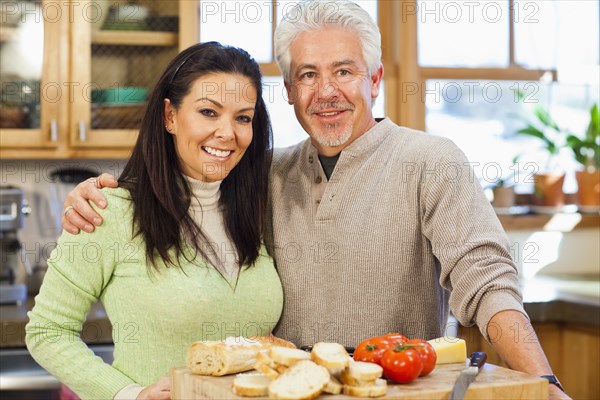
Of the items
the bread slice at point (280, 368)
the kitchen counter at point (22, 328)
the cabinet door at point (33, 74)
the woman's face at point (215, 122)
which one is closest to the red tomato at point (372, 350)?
the bread slice at point (280, 368)

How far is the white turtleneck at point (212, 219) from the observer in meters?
1.79

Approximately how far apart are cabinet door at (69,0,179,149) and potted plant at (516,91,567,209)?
5.08 feet

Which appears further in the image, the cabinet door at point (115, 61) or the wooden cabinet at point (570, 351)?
the cabinet door at point (115, 61)

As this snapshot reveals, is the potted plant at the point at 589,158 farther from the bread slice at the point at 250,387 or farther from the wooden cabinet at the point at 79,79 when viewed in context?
the bread slice at the point at 250,387

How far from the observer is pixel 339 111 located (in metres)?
1.87

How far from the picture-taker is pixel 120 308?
1.70m

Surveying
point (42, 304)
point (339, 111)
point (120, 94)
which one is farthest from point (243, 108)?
point (120, 94)

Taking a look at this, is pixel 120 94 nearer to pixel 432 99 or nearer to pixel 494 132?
pixel 432 99

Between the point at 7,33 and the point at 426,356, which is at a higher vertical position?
the point at 7,33

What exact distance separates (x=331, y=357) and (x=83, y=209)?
69 cm

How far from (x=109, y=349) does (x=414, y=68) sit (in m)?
1.69

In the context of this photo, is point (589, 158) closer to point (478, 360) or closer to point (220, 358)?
point (478, 360)

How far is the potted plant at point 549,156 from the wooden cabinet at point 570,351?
0.79m

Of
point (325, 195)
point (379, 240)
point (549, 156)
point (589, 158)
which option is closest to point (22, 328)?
point (325, 195)
